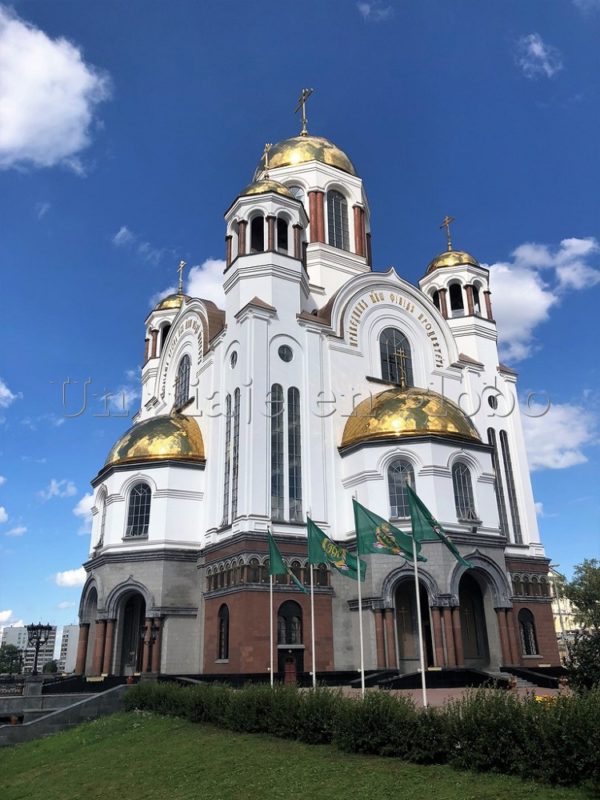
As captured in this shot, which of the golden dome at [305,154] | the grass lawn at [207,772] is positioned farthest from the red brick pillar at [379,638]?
the golden dome at [305,154]

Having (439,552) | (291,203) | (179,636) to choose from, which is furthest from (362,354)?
(179,636)

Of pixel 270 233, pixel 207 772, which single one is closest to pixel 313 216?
pixel 270 233

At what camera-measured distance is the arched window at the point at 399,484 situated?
23.5 m

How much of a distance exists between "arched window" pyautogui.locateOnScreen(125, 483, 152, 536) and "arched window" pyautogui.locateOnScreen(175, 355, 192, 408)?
584 centimetres

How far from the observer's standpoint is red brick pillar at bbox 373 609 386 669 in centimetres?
2139

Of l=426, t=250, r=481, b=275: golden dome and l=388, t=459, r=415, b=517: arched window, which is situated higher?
l=426, t=250, r=481, b=275: golden dome

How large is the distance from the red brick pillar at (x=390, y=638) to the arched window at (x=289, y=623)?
9.00ft

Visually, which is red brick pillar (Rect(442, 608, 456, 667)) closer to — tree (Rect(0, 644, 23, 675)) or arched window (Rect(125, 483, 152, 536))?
arched window (Rect(125, 483, 152, 536))

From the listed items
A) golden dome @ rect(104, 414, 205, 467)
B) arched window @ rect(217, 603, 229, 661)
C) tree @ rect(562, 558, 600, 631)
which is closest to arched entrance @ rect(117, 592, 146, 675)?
arched window @ rect(217, 603, 229, 661)

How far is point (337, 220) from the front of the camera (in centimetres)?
3419

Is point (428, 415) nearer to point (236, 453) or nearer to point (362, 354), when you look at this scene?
point (362, 354)

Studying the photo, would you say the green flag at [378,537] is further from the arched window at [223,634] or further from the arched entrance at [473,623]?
the arched entrance at [473,623]

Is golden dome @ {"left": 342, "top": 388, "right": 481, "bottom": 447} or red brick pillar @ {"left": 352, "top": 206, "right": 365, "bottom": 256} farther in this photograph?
red brick pillar @ {"left": 352, "top": 206, "right": 365, "bottom": 256}

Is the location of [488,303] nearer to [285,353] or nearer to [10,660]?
[285,353]
